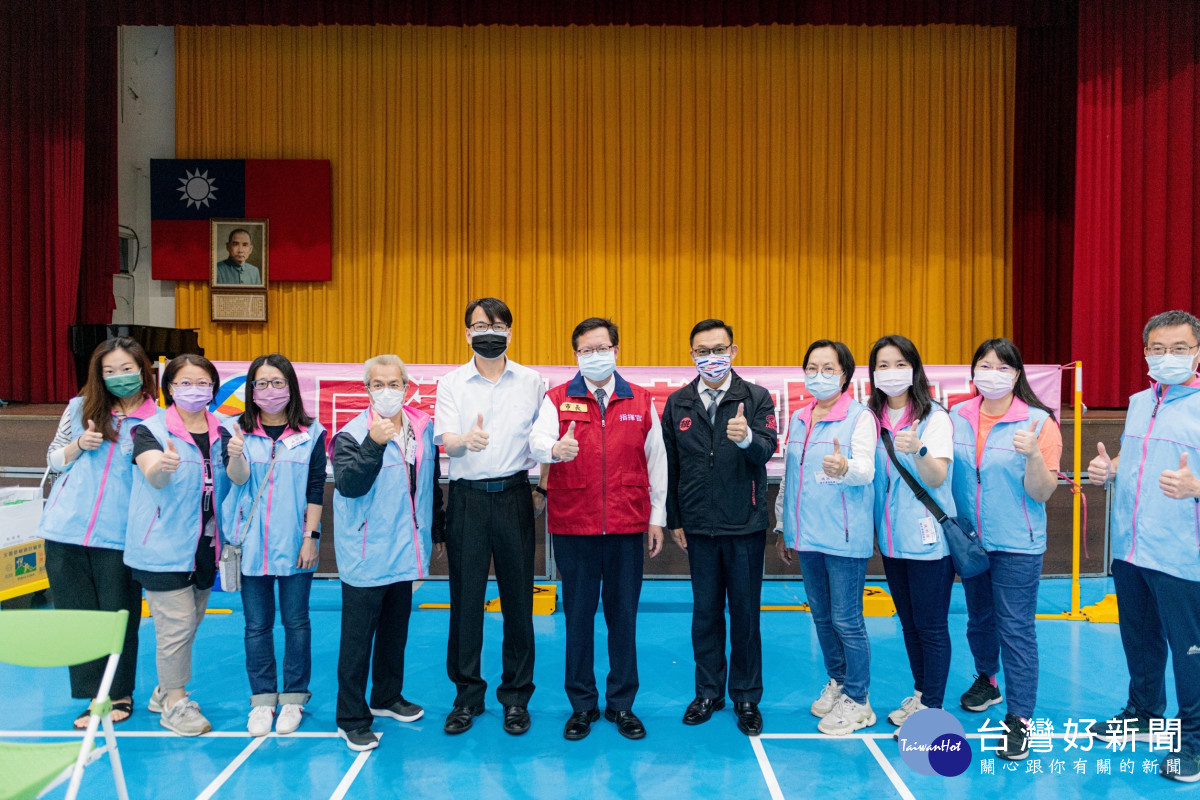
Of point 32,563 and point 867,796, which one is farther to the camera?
point 32,563

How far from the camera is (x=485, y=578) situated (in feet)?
10.6

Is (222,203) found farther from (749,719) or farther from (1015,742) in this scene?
(1015,742)

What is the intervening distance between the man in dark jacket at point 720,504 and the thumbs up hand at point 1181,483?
1305 millimetres

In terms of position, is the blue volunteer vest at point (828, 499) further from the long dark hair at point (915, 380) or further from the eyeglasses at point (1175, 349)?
the eyeglasses at point (1175, 349)

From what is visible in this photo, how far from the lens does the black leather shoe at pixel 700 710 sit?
3.27 m

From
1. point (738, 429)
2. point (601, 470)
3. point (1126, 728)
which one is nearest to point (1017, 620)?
point (1126, 728)

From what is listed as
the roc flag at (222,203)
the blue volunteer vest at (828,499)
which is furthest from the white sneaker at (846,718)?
the roc flag at (222,203)

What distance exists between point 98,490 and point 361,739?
1.45 m

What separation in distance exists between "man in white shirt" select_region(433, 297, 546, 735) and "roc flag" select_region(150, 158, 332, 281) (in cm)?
656

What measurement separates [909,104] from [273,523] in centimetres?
848

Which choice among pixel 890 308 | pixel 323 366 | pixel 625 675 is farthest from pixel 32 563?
pixel 890 308

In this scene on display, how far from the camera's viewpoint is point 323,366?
545cm

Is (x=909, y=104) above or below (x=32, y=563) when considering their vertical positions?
above

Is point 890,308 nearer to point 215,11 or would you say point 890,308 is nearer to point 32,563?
point 215,11
